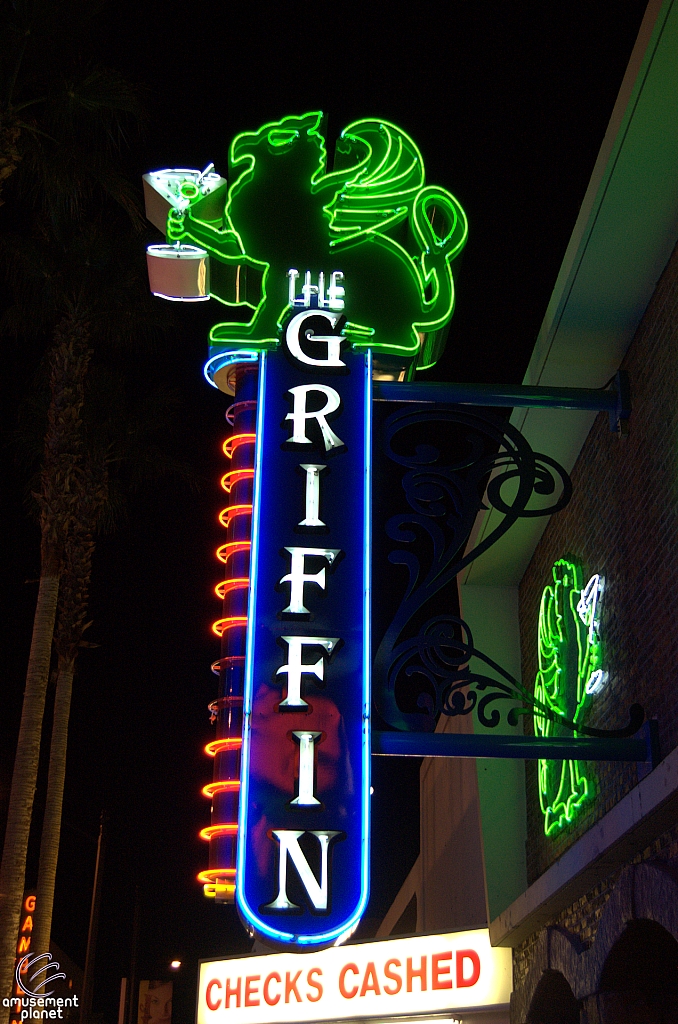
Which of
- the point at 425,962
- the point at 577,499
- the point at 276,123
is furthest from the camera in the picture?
the point at 425,962

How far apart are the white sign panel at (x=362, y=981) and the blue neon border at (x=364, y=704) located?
4.72 metres

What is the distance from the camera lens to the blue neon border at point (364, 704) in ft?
22.7

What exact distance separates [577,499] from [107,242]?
1098cm

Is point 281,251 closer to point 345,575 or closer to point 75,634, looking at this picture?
point 345,575

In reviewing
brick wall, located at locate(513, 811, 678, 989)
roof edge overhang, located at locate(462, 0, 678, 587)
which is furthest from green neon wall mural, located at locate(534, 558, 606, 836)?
roof edge overhang, located at locate(462, 0, 678, 587)

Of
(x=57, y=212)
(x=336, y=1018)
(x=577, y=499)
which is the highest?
(x=57, y=212)

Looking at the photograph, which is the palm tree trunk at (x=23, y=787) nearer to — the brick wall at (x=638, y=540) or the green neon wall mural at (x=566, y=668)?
the green neon wall mural at (x=566, y=668)

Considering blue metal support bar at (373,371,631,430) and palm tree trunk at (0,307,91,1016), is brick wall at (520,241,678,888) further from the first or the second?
palm tree trunk at (0,307,91,1016)

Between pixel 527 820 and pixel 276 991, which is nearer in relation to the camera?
pixel 527 820

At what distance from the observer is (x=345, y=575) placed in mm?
7957

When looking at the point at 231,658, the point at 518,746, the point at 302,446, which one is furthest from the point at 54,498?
the point at 518,746

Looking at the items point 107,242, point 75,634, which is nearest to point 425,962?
point 75,634

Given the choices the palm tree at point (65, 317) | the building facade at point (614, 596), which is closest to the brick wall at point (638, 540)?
the building facade at point (614, 596)

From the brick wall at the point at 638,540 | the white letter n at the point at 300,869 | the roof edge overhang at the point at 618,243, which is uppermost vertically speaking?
the roof edge overhang at the point at 618,243
